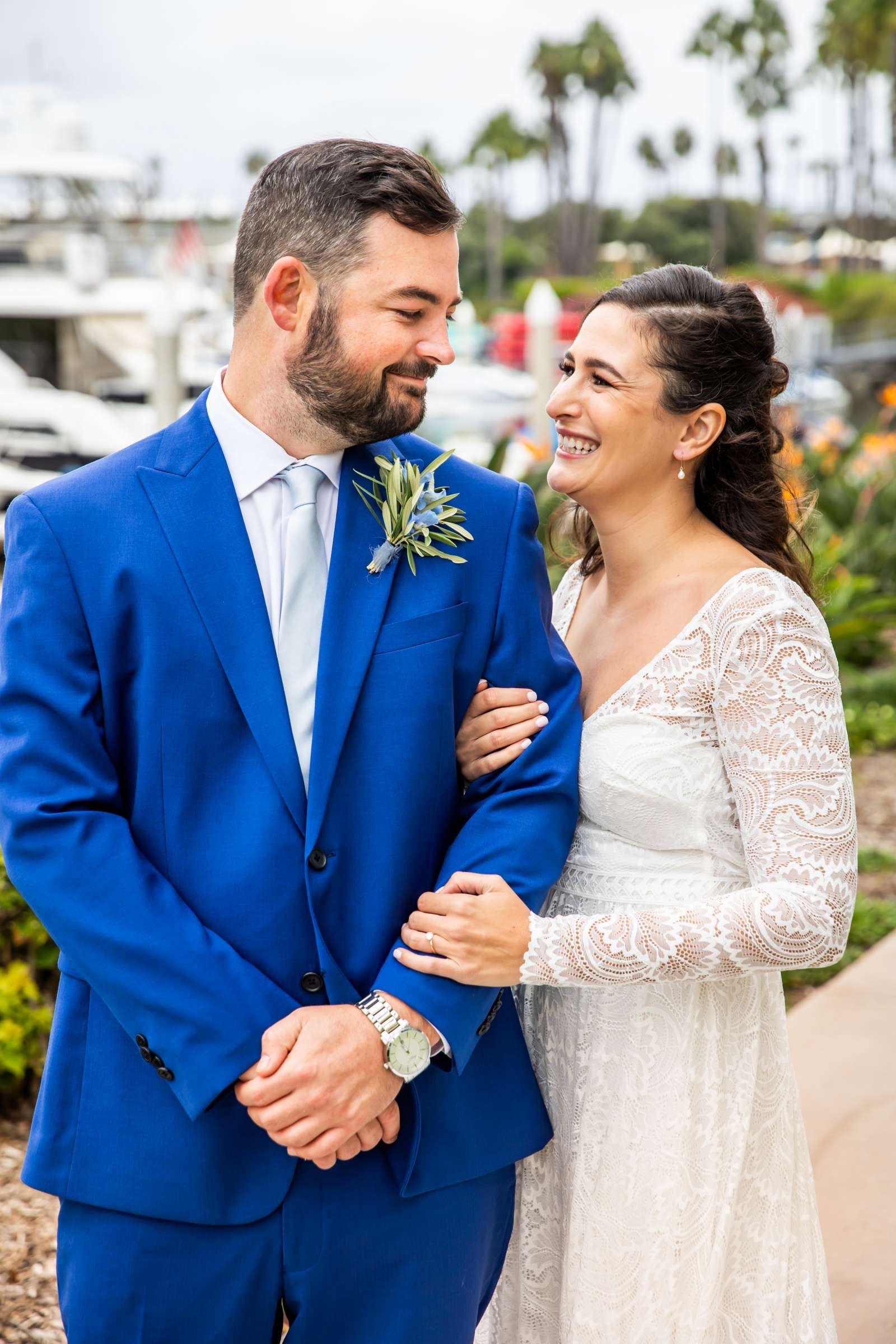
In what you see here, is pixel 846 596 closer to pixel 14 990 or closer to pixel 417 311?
pixel 14 990

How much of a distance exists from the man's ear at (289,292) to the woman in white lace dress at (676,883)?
1.95ft

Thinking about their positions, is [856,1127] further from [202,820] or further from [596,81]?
[596,81]

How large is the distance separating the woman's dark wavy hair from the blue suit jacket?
0.66 meters

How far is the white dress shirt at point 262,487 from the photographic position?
1.95 meters

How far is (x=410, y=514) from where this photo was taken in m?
1.98

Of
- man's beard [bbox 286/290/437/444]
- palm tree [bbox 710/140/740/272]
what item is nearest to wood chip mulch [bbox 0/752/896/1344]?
man's beard [bbox 286/290/437/444]

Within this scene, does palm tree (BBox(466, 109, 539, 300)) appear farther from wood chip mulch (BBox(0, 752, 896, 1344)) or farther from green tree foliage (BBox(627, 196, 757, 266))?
wood chip mulch (BBox(0, 752, 896, 1344))

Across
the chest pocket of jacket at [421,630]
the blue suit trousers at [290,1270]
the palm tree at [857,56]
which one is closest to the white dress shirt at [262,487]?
the chest pocket of jacket at [421,630]

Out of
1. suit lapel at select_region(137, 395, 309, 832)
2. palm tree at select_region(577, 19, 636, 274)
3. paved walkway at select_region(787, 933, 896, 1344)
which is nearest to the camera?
suit lapel at select_region(137, 395, 309, 832)

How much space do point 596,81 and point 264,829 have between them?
2518 inches

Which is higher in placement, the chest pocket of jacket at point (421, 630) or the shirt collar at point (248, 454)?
the shirt collar at point (248, 454)

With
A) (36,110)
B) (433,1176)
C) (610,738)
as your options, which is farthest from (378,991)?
(36,110)

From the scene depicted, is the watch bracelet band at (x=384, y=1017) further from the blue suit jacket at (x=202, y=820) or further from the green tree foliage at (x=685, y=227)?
the green tree foliage at (x=685, y=227)

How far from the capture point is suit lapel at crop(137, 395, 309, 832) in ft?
5.97
